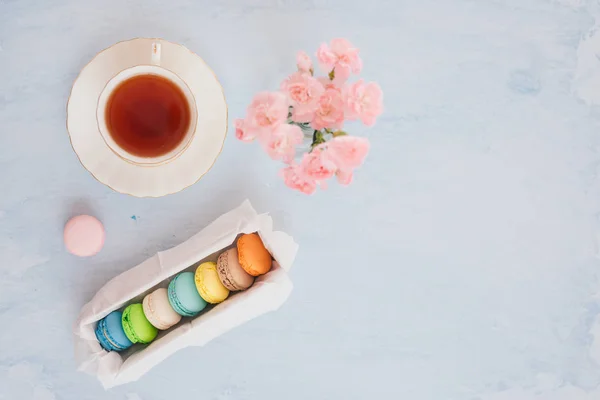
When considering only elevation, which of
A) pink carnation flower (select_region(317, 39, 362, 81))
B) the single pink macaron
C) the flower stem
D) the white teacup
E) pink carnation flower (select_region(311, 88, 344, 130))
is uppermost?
the white teacup

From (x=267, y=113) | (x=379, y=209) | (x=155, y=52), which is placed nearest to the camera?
(x=267, y=113)

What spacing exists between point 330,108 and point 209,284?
1.06 ft

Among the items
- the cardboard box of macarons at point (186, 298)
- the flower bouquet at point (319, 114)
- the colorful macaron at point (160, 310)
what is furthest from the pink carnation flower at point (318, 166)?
the colorful macaron at point (160, 310)

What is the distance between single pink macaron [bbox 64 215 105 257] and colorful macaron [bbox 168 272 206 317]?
0.45 feet

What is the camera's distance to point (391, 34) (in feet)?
3.03

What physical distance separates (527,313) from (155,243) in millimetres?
611

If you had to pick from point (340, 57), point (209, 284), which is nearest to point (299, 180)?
point (340, 57)

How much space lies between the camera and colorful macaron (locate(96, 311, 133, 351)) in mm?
861

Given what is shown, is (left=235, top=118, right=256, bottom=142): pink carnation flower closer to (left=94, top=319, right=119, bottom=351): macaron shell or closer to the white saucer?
the white saucer

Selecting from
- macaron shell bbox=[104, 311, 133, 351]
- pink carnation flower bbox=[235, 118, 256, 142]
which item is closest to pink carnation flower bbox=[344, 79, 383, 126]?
pink carnation flower bbox=[235, 118, 256, 142]

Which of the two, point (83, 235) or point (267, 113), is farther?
point (83, 235)

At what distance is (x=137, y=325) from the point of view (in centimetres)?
85

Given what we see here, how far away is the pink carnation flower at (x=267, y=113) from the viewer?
0.66 metres

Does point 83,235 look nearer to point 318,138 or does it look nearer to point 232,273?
point 232,273
